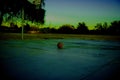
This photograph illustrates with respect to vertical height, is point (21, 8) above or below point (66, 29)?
above

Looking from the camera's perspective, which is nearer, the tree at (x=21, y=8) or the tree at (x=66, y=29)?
the tree at (x=21, y=8)

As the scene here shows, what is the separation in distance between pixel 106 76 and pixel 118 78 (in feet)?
1.33

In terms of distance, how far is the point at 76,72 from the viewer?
23.0 ft

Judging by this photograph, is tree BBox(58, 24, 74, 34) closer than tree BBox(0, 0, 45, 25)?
No

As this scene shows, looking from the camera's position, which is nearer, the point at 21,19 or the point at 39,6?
the point at 21,19

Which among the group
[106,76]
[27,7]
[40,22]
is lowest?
[106,76]

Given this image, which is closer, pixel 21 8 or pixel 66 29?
pixel 21 8

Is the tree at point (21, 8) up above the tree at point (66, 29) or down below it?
above

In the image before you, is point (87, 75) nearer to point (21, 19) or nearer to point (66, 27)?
point (21, 19)

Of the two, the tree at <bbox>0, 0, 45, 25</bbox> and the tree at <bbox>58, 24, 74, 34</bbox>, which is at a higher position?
the tree at <bbox>0, 0, 45, 25</bbox>

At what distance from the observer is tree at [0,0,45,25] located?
29.0m

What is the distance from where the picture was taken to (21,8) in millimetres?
29984

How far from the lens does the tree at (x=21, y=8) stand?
29.0m

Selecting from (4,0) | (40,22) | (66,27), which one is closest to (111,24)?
(66,27)
